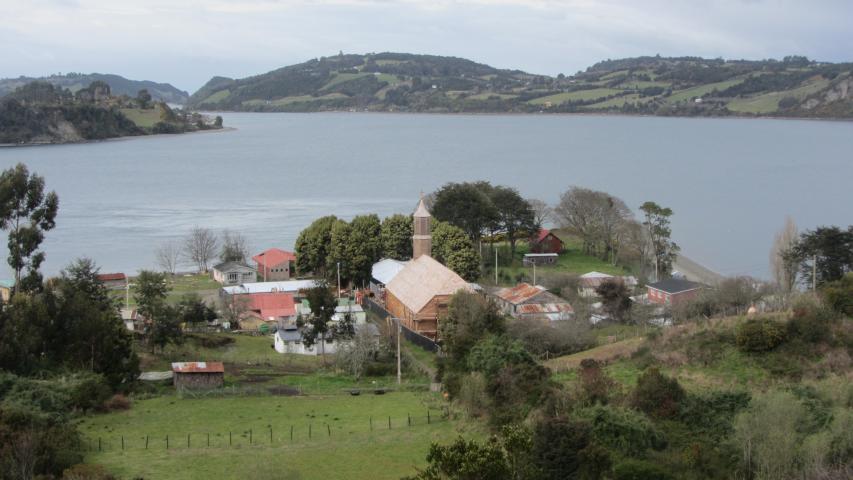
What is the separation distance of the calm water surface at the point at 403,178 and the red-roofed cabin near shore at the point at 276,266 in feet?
31.5

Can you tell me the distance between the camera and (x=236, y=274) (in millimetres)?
44438

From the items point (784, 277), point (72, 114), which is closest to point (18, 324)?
point (784, 277)

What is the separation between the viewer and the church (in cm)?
3191

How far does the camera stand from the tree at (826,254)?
3559 centimetres

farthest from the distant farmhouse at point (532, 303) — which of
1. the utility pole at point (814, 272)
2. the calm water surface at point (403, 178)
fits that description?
the calm water surface at point (403, 178)

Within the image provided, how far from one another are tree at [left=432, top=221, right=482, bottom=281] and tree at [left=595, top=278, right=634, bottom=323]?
724 cm

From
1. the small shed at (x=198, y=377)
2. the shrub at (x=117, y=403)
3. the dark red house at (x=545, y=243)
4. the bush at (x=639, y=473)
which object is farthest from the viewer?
the dark red house at (x=545, y=243)

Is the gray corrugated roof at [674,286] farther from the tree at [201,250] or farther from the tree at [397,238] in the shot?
the tree at [201,250]

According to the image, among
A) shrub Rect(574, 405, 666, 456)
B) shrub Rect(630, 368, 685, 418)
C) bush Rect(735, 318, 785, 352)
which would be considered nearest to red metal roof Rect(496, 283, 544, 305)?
bush Rect(735, 318, 785, 352)

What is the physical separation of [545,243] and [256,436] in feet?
109

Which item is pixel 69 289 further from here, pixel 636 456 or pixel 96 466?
pixel 636 456

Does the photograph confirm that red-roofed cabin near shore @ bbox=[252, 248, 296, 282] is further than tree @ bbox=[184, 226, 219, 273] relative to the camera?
No

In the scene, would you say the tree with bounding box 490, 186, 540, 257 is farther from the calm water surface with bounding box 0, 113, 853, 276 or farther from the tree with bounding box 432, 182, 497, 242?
the calm water surface with bounding box 0, 113, 853, 276

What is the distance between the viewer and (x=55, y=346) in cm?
2462
